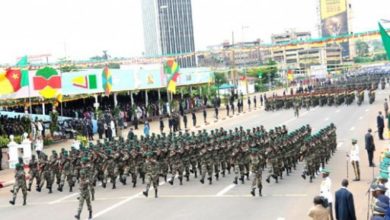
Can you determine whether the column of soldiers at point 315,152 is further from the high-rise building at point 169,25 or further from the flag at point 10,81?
the high-rise building at point 169,25

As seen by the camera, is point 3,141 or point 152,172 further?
point 3,141

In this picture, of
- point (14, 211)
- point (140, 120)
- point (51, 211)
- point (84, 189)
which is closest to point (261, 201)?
point (84, 189)

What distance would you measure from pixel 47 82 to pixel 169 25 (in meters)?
120

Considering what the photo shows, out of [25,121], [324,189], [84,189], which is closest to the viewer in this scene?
[324,189]

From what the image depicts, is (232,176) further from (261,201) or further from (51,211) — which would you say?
(51,211)

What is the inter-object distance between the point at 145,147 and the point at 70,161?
243 cm

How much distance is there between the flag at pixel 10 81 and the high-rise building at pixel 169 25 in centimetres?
11683

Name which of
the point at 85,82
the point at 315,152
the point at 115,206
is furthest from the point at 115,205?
the point at 85,82

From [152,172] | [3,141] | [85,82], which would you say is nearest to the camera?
[152,172]

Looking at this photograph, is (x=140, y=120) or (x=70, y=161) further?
(x=140, y=120)

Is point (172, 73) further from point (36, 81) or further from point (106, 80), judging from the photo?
point (36, 81)

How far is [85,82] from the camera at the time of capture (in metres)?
34.9

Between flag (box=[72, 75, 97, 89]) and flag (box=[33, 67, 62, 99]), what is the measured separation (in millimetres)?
5083

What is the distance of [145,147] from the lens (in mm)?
19250
